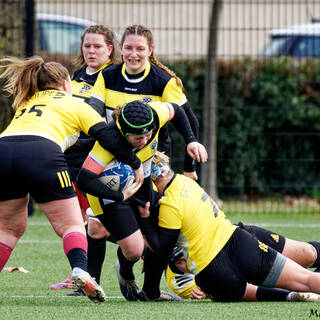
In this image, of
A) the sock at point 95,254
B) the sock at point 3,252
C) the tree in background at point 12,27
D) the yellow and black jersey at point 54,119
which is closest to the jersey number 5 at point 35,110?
the yellow and black jersey at point 54,119

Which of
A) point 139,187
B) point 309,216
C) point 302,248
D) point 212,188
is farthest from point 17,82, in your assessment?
point 309,216

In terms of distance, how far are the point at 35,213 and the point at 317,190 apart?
→ 13.0 ft

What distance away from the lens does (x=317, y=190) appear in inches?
457

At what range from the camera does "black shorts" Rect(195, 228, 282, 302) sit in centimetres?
510

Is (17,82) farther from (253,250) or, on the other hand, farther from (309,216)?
(309,216)

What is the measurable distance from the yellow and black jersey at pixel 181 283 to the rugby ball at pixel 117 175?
77cm

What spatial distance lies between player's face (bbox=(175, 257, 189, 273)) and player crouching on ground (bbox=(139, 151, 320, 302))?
166 millimetres

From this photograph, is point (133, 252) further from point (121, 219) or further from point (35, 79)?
point (35, 79)

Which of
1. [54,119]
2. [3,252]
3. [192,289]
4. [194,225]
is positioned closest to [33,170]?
[54,119]

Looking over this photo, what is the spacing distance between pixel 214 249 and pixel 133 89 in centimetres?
156

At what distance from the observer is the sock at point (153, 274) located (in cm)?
556

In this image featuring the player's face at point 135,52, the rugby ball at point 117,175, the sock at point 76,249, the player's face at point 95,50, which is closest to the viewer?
the sock at point 76,249

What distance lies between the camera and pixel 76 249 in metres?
4.88

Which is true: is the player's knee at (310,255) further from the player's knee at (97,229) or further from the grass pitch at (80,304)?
the player's knee at (97,229)
